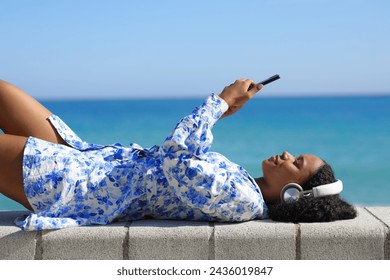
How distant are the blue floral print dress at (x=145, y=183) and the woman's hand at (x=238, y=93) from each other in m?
0.08

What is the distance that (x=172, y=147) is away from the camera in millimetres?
3570

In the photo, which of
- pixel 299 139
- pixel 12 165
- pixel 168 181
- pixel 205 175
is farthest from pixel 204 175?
pixel 299 139

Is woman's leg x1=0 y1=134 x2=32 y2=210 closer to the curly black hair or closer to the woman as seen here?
the woman

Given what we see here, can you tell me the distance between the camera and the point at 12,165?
149 inches

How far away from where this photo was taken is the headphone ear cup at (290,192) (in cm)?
371

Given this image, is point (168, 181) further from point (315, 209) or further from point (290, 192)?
point (315, 209)

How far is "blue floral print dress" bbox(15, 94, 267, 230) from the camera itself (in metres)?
3.58

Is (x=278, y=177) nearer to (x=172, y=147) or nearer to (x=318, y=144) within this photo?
(x=172, y=147)

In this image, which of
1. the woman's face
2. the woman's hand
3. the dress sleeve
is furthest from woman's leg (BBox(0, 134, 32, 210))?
the woman's face

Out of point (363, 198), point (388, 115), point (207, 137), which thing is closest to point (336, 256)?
point (207, 137)

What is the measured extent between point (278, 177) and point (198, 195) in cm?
43

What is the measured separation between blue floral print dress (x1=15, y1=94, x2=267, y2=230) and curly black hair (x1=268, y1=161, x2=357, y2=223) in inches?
4.6

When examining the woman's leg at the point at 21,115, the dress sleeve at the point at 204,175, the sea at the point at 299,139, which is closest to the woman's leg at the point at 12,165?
the woman's leg at the point at 21,115

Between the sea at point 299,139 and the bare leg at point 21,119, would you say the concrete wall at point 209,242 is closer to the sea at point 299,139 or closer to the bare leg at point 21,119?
the bare leg at point 21,119
